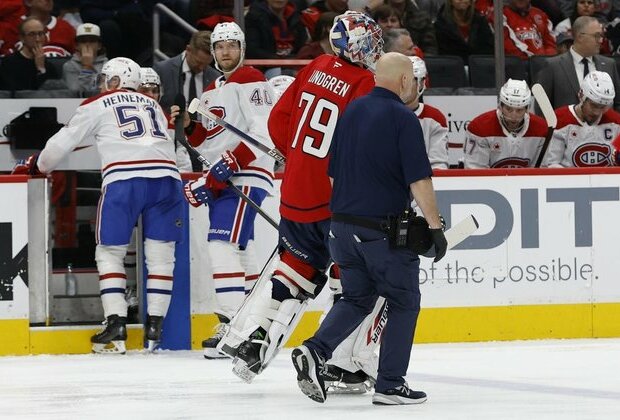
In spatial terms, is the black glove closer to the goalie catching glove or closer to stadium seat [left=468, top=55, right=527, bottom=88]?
the goalie catching glove

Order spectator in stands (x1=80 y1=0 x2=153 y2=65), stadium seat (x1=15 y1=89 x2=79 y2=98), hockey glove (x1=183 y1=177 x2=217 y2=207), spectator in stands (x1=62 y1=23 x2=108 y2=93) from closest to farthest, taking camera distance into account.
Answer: hockey glove (x1=183 y1=177 x2=217 y2=207) → stadium seat (x1=15 y1=89 x2=79 y2=98) → spectator in stands (x1=62 y1=23 x2=108 y2=93) → spectator in stands (x1=80 y1=0 x2=153 y2=65)

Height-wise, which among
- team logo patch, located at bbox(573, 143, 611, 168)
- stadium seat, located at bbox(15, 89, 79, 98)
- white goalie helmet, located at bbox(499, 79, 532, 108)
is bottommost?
team logo patch, located at bbox(573, 143, 611, 168)

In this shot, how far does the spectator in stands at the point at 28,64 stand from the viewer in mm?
9430

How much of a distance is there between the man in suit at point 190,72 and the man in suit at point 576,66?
217 cm

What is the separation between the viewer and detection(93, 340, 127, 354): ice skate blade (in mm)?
7645

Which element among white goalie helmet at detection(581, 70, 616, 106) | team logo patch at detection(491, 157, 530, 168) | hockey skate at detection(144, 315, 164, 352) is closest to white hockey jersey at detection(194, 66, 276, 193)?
hockey skate at detection(144, 315, 164, 352)

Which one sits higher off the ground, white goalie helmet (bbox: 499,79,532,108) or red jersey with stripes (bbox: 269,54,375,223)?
white goalie helmet (bbox: 499,79,532,108)

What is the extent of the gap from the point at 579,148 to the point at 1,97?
352 cm

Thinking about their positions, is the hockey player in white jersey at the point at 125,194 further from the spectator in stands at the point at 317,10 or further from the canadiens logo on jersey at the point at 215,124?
the spectator in stands at the point at 317,10

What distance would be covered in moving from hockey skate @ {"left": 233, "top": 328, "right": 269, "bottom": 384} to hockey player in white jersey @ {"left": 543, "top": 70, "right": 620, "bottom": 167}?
3.21 meters

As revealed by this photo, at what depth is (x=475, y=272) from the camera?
8.05 metres

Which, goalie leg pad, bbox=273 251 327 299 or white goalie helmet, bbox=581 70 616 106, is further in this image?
white goalie helmet, bbox=581 70 616 106

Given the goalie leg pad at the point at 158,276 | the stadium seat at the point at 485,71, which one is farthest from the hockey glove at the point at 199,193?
the stadium seat at the point at 485,71

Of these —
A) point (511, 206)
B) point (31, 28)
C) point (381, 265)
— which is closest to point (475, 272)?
point (511, 206)
